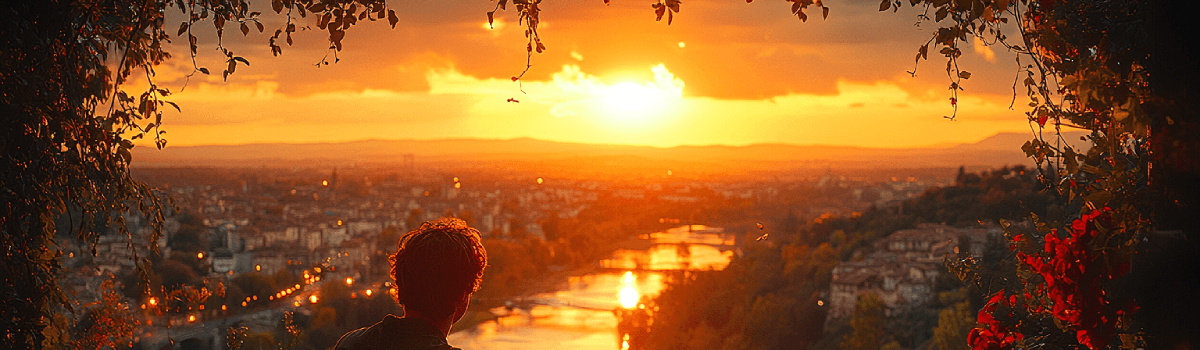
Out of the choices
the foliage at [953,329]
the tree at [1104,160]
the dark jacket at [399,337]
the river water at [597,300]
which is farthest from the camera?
the river water at [597,300]

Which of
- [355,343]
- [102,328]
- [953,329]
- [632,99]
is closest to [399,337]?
[355,343]

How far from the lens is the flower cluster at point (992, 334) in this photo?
52.0 inches

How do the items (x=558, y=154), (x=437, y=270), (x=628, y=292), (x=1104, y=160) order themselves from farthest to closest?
1. (x=558, y=154)
2. (x=628, y=292)
3. (x=1104, y=160)
4. (x=437, y=270)

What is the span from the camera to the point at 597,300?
77.9ft

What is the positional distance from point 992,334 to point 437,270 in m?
0.85

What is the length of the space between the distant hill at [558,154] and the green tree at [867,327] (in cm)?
827

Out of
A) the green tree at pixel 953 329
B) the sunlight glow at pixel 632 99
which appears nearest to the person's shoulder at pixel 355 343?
the sunlight glow at pixel 632 99

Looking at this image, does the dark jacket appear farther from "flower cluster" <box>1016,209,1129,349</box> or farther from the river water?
the river water

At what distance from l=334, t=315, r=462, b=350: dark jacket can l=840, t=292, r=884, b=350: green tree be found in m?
12.6

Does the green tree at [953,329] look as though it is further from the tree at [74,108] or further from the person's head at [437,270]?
the person's head at [437,270]

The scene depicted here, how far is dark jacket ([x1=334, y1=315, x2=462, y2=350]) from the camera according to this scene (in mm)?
904

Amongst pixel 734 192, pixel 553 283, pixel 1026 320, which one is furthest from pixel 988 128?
pixel 734 192

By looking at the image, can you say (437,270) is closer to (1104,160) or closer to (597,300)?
(1104,160)

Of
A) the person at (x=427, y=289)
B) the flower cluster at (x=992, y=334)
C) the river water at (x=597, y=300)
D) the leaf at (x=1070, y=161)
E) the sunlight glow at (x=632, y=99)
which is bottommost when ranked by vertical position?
the river water at (x=597, y=300)
